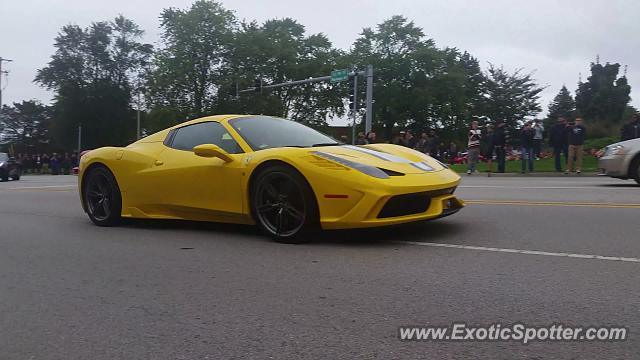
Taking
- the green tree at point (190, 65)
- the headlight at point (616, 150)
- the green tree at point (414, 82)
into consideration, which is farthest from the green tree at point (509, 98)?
the headlight at point (616, 150)

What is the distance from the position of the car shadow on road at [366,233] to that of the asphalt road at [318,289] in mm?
23

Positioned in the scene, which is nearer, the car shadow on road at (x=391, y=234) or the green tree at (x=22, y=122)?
the car shadow on road at (x=391, y=234)

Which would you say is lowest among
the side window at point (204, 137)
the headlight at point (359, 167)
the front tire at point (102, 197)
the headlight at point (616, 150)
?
the front tire at point (102, 197)

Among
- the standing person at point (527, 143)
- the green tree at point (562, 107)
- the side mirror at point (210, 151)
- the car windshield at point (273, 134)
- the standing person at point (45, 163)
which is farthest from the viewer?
the green tree at point (562, 107)

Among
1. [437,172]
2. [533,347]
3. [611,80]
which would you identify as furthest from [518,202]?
[611,80]

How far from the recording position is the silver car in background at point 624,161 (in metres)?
10.1

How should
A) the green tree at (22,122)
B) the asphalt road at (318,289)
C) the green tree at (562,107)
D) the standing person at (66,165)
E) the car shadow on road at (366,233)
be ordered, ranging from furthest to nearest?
the green tree at (22,122), the green tree at (562,107), the standing person at (66,165), the car shadow on road at (366,233), the asphalt road at (318,289)

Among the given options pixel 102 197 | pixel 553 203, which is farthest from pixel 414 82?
pixel 102 197

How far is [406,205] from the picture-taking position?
183 inches

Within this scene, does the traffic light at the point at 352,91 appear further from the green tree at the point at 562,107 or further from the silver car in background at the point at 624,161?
the green tree at the point at 562,107

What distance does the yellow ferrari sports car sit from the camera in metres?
4.62

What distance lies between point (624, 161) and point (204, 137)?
8277mm

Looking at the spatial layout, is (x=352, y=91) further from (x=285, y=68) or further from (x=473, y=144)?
(x=285, y=68)

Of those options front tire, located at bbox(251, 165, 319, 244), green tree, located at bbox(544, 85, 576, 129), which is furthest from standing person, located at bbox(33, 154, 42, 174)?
green tree, located at bbox(544, 85, 576, 129)
